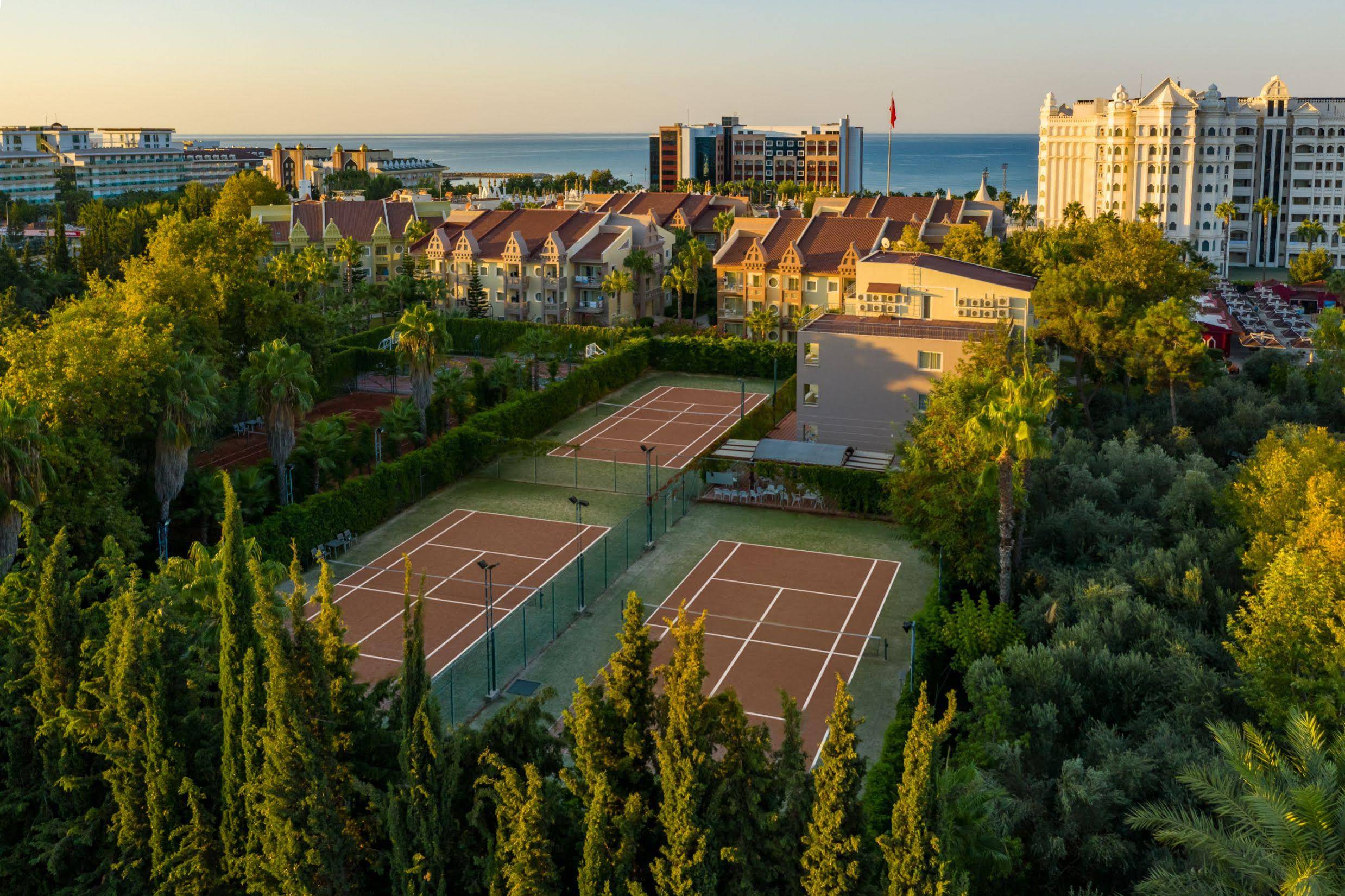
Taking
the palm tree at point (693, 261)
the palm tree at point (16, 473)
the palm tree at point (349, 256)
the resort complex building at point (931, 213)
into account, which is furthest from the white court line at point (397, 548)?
the resort complex building at point (931, 213)

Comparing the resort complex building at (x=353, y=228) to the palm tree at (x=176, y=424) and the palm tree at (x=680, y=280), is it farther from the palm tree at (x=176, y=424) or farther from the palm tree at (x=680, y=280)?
the palm tree at (x=176, y=424)

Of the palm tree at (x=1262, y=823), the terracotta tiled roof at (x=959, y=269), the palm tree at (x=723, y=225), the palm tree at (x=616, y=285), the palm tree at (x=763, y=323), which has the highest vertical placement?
the palm tree at (x=723, y=225)

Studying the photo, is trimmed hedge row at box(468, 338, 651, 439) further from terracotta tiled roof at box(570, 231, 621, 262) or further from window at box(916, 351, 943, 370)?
window at box(916, 351, 943, 370)

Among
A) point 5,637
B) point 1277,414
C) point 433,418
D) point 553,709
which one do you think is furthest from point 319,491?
point 1277,414

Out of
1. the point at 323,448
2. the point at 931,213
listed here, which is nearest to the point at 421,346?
the point at 323,448

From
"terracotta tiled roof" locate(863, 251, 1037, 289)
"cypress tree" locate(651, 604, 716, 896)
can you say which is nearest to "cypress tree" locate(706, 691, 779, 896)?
"cypress tree" locate(651, 604, 716, 896)

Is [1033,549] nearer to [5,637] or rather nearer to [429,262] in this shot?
[5,637]

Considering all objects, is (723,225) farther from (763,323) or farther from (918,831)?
(918,831)
